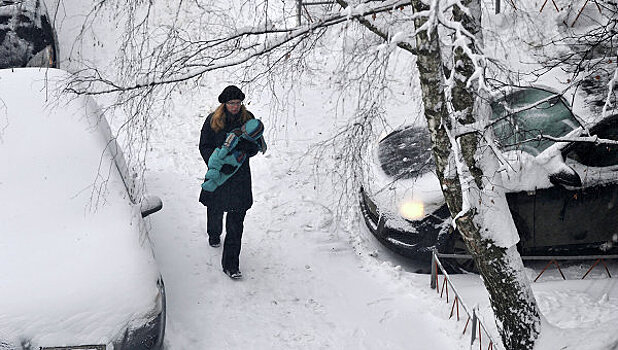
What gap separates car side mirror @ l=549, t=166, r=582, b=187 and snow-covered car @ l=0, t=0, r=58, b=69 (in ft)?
24.0

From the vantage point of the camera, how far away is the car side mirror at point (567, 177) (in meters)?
6.06

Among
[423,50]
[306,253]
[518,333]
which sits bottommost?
[306,253]

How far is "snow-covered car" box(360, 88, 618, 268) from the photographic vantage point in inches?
253

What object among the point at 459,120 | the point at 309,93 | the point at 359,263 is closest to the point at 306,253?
the point at 359,263

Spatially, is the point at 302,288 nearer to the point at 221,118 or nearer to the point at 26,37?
the point at 221,118

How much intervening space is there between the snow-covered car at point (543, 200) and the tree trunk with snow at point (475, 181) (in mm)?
1779

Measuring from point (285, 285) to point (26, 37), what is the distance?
250 inches

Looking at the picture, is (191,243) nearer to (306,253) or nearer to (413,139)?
(306,253)

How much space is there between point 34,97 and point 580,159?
16.2ft

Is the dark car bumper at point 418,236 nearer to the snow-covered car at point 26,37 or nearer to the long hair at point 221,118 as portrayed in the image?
the long hair at point 221,118

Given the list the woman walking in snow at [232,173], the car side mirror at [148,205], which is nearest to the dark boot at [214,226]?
the woman walking in snow at [232,173]

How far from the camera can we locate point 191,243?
708 cm

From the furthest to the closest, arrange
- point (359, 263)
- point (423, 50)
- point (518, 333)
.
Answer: point (359, 263), point (518, 333), point (423, 50)

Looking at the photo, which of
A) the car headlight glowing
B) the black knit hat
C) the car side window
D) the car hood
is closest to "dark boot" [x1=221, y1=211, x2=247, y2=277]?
the black knit hat
